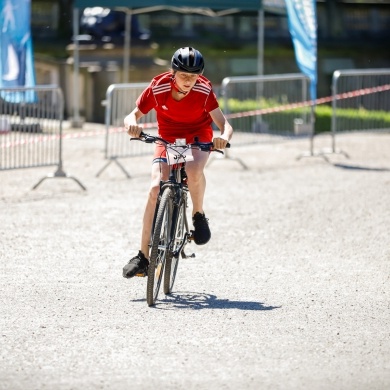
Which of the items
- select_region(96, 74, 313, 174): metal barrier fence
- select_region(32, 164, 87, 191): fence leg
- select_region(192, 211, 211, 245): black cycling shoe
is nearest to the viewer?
select_region(192, 211, 211, 245): black cycling shoe

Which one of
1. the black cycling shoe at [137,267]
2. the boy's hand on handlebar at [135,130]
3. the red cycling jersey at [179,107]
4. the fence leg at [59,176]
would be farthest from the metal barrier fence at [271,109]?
the boy's hand on handlebar at [135,130]

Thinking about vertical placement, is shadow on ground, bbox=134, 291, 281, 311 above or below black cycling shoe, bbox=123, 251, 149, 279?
below

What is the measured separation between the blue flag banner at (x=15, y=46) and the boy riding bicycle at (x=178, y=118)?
7.55 meters

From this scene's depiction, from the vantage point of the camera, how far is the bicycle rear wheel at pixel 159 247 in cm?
781

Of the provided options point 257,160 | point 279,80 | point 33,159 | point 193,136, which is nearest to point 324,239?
point 193,136

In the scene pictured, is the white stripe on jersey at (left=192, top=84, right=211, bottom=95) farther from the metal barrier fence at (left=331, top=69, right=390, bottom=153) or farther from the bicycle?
the metal barrier fence at (left=331, top=69, right=390, bottom=153)

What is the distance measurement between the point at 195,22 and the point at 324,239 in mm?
21607

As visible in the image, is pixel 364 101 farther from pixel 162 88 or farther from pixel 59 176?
pixel 162 88

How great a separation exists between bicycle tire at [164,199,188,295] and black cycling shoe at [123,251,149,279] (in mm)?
152

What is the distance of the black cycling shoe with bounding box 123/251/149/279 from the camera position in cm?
816

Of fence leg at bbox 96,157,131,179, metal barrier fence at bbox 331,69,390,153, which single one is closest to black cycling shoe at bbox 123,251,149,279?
fence leg at bbox 96,157,131,179

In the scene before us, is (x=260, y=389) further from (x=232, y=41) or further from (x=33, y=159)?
(x=232, y=41)

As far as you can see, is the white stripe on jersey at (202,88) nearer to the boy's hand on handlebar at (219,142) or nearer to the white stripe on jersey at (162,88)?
the white stripe on jersey at (162,88)

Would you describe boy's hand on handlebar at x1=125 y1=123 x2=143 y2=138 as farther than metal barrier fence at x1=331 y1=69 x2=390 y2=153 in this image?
No
